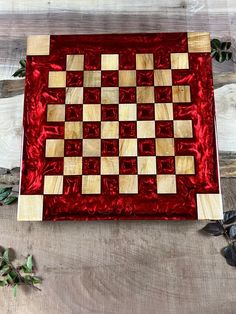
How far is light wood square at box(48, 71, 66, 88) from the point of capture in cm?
156

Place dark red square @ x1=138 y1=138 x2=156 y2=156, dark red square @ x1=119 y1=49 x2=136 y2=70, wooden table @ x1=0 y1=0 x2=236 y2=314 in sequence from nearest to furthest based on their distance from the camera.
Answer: wooden table @ x1=0 y1=0 x2=236 y2=314 → dark red square @ x1=138 y1=138 x2=156 y2=156 → dark red square @ x1=119 y1=49 x2=136 y2=70

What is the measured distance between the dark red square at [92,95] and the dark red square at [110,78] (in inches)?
1.6

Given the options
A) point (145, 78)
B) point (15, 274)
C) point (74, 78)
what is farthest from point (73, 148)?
point (15, 274)

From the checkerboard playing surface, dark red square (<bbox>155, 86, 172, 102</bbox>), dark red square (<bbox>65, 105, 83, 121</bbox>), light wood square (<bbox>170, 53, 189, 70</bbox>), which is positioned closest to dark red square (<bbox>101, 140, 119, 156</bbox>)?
the checkerboard playing surface

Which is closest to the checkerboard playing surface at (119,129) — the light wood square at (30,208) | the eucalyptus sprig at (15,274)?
the light wood square at (30,208)

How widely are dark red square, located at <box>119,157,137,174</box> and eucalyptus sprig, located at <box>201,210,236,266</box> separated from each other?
1.10 ft

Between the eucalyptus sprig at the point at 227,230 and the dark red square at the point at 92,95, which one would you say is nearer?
the eucalyptus sprig at the point at 227,230

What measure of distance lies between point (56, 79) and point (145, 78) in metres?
0.35

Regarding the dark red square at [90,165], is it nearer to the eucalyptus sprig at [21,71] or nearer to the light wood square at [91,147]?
the light wood square at [91,147]

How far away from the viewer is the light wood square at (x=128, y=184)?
4.73ft

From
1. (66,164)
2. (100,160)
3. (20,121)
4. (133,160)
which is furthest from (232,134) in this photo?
(20,121)

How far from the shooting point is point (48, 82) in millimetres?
1564

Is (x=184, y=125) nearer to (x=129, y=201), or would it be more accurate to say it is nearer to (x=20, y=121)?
(x=129, y=201)

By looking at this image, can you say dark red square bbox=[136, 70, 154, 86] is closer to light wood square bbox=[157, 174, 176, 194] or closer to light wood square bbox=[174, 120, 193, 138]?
light wood square bbox=[174, 120, 193, 138]
